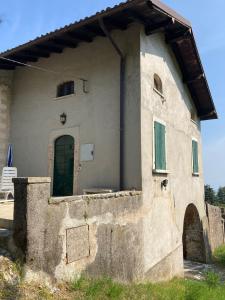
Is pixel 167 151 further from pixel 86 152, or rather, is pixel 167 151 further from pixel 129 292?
pixel 129 292

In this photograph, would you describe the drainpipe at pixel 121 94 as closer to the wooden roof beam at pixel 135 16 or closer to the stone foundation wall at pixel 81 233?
the wooden roof beam at pixel 135 16

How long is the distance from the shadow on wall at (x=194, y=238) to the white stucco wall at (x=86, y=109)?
6.48m

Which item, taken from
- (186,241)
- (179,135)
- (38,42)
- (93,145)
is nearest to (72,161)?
(93,145)

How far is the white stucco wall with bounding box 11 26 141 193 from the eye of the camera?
759cm

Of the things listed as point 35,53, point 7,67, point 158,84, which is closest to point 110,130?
point 158,84

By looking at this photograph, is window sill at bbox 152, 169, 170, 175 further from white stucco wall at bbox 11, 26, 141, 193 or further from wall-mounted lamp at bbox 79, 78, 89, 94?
wall-mounted lamp at bbox 79, 78, 89, 94

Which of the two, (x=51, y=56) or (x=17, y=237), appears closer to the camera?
(x=17, y=237)

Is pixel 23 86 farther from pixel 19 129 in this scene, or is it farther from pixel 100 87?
pixel 100 87

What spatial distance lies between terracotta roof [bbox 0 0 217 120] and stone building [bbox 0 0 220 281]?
3 cm

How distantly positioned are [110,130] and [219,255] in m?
10.5

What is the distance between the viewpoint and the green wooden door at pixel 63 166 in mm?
8508

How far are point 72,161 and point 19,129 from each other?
229 cm

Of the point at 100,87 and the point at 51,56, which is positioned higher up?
the point at 51,56

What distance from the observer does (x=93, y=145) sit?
8.04 m
